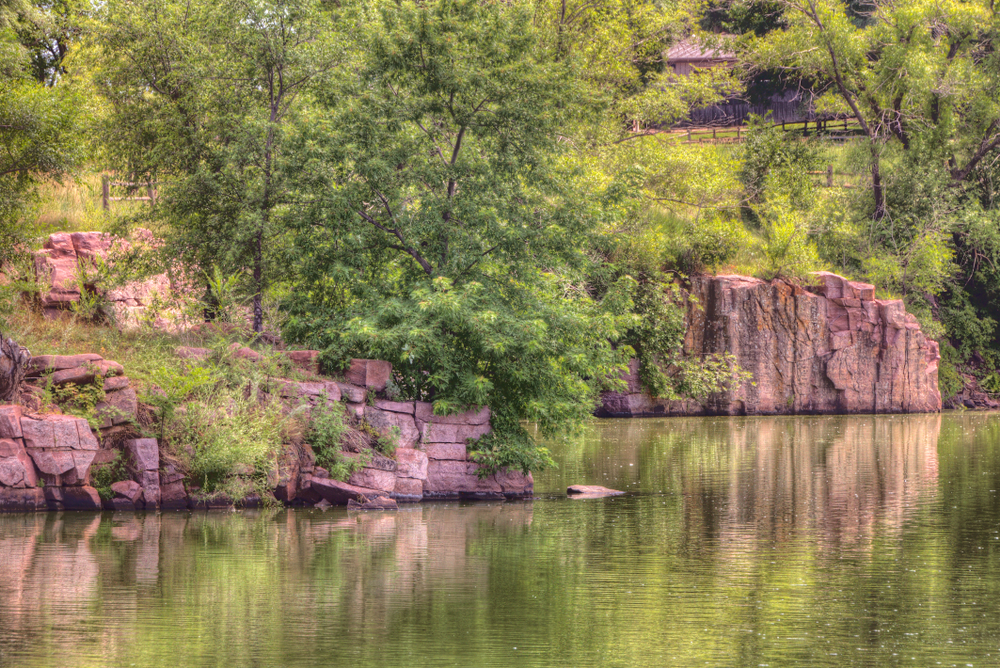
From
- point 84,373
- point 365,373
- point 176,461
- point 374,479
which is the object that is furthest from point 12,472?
point 365,373

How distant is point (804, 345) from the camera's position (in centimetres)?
5253

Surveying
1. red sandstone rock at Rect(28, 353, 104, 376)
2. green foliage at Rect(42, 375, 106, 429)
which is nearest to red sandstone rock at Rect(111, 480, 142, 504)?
green foliage at Rect(42, 375, 106, 429)

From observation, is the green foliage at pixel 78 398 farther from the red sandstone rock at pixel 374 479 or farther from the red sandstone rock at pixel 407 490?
the red sandstone rock at pixel 407 490

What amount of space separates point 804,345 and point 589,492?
28206mm

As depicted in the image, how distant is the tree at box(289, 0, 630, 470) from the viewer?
91.7 ft

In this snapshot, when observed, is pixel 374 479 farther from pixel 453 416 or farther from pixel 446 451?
pixel 453 416

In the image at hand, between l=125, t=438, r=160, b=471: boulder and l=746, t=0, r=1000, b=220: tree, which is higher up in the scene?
l=746, t=0, r=1000, b=220: tree

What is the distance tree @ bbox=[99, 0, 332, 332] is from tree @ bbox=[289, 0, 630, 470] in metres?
3.01

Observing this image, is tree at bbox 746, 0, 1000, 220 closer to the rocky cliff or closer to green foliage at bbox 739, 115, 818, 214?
green foliage at bbox 739, 115, 818, 214

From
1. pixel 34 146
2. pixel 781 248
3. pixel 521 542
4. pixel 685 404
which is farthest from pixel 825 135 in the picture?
pixel 521 542

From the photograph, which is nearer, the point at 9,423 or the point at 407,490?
the point at 9,423

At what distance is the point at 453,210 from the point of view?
28.8 metres

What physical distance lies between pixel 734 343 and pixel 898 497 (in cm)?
2634

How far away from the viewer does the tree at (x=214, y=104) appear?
31.8 metres
